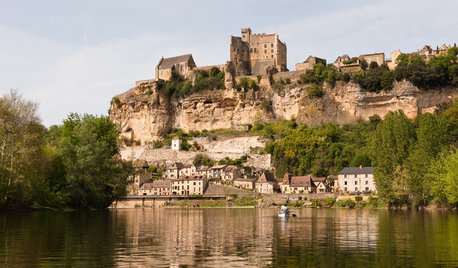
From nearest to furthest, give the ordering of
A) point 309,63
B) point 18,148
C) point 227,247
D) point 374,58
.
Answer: point 227,247 < point 18,148 < point 374,58 < point 309,63

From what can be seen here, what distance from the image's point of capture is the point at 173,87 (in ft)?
367

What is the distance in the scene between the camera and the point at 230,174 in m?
85.2

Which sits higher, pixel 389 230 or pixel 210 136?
pixel 210 136

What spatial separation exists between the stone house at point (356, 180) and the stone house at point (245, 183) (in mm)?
13731

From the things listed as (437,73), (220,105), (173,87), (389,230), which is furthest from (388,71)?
(389,230)

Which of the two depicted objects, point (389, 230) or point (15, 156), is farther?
point (15, 156)

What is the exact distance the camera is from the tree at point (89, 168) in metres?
44.6

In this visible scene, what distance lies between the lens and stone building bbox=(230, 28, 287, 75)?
109000 millimetres

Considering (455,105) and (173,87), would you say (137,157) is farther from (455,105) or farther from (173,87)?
(455,105)

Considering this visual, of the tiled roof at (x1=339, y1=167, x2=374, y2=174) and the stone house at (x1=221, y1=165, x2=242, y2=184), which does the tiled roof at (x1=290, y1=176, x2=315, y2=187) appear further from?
the stone house at (x1=221, y1=165, x2=242, y2=184)

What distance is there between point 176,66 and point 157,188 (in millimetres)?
35391

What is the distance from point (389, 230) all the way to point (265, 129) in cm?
6800

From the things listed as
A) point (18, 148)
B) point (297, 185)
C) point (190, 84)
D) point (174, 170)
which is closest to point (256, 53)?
point (190, 84)

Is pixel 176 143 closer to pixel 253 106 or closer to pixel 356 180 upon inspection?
pixel 253 106
